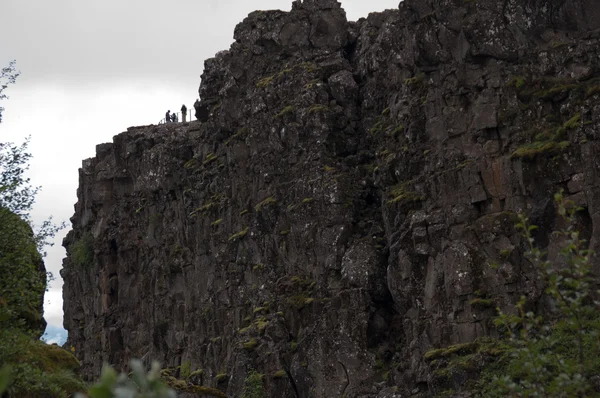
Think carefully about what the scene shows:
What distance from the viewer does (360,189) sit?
59156 mm

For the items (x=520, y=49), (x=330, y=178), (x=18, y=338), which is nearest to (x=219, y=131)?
(x=330, y=178)

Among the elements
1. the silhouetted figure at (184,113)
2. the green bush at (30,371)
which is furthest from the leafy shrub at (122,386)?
the silhouetted figure at (184,113)

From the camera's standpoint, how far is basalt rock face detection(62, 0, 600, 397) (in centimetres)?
4766

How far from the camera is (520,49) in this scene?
1971 inches

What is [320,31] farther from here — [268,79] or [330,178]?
[330,178]

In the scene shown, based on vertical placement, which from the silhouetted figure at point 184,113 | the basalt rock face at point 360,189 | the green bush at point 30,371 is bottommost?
the green bush at point 30,371

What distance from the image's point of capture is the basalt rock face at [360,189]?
47656mm

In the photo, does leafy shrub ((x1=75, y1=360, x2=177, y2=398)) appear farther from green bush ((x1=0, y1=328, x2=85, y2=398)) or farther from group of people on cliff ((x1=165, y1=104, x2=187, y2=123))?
group of people on cliff ((x1=165, y1=104, x2=187, y2=123))

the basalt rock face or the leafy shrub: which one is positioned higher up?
the basalt rock face

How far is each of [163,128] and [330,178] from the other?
28456 mm

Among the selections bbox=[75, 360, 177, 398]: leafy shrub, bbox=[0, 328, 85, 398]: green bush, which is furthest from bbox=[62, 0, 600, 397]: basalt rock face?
bbox=[75, 360, 177, 398]: leafy shrub

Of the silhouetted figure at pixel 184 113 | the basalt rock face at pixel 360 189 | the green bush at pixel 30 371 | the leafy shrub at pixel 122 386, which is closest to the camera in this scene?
the leafy shrub at pixel 122 386

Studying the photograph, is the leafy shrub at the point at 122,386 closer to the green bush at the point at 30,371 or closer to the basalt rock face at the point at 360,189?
the green bush at the point at 30,371

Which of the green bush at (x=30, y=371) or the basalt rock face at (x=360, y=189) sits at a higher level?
the basalt rock face at (x=360, y=189)
